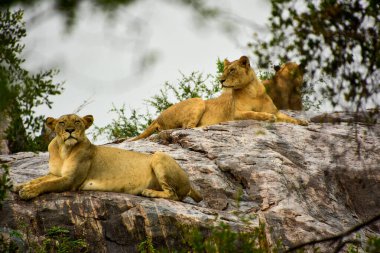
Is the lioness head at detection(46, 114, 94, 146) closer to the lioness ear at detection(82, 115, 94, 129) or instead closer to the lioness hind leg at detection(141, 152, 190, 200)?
the lioness ear at detection(82, 115, 94, 129)

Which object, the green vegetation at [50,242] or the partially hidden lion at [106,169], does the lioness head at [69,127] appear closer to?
the partially hidden lion at [106,169]

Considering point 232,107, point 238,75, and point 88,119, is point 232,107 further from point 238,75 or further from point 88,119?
point 88,119

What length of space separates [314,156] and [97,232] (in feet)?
15.9

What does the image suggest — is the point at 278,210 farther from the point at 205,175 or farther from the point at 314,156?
the point at 314,156

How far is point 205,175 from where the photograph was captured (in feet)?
42.1

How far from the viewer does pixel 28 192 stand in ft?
35.6

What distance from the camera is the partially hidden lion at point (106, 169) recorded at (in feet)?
37.8

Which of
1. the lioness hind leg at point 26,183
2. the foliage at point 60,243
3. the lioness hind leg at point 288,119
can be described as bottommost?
the foliage at point 60,243

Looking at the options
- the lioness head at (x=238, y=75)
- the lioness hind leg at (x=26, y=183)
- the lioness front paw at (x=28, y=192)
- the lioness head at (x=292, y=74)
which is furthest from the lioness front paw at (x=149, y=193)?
the lioness head at (x=238, y=75)

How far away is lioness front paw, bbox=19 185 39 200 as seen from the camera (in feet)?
35.5

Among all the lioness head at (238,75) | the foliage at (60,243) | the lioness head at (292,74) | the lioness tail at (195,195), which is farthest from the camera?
the lioness head at (238,75)

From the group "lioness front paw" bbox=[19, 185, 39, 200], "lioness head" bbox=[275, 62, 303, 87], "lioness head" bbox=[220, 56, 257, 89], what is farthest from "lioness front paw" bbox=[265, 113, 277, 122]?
"lioness front paw" bbox=[19, 185, 39, 200]

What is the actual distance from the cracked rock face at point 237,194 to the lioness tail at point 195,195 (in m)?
0.19

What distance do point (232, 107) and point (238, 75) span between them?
0.66 meters
